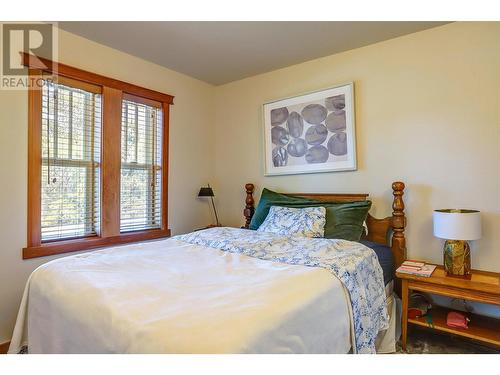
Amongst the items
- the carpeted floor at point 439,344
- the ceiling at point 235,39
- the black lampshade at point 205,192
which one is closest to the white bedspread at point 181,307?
the carpeted floor at point 439,344

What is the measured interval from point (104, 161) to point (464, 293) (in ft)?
9.57

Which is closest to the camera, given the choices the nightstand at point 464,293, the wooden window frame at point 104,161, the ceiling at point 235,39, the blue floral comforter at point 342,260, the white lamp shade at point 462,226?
the blue floral comforter at point 342,260

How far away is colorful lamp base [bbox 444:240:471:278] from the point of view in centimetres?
201

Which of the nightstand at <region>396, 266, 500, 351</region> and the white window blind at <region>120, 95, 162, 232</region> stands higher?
the white window blind at <region>120, 95, 162, 232</region>

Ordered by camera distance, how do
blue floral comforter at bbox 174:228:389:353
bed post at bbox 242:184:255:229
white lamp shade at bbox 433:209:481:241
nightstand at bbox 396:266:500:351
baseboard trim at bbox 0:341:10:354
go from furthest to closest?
1. bed post at bbox 242:184:255:229
2. baseboard trim at bbox 0:341:10:354
3. white lamp shade at bbox 433:209:481:241
4. nightstand at bbox 396:266:500:351
5. blue floral comforter at bbox 174:228:389:353

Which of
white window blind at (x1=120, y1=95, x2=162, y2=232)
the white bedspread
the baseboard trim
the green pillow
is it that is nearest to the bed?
the white bedspread

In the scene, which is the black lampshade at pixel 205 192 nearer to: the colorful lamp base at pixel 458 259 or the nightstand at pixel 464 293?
the nightstand at pixel 464 293

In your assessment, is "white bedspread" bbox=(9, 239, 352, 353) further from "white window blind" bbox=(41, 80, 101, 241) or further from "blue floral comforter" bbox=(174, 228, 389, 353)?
"white window blind" bbox=(41, 80, 101, 241)

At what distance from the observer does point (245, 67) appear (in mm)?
3170

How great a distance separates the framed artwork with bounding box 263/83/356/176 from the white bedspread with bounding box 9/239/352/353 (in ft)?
4.90

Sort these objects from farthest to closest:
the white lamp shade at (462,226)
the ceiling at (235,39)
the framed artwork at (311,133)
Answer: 1. the framed artwork at (311,133)
2. the ceiling at (235,39)
3. the white lamp shade at (462,226)

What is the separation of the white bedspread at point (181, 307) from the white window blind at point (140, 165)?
115cm

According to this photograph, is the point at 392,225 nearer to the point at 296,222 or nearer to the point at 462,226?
the point at 462,226

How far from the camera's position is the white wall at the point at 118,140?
212 centimetres
